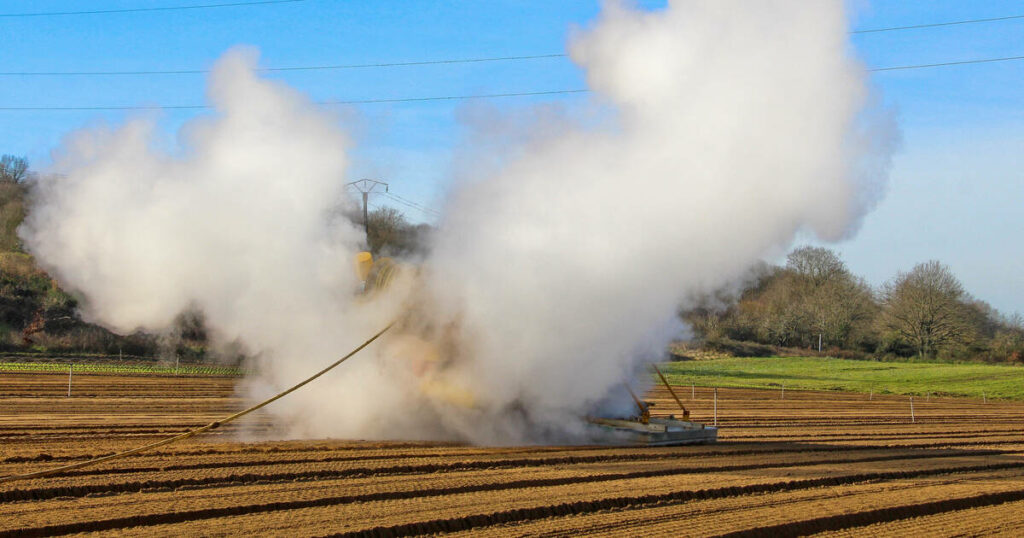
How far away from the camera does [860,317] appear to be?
84.2 m

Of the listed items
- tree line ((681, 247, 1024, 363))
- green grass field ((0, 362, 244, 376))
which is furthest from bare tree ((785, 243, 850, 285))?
green grass field ((0, 362, 244, 376))

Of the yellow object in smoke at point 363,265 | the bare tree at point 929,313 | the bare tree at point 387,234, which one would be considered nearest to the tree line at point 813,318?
the bare tree at point 929,313

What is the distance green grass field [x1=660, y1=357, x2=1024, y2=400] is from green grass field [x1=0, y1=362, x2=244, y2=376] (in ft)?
85.1

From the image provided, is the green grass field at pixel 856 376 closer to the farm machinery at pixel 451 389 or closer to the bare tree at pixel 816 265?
the bare tree at pixel 816 265

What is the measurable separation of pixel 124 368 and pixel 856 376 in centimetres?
4698

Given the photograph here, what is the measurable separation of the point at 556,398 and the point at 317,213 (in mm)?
7642

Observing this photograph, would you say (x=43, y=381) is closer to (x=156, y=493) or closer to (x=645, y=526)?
(x=156, y=493)

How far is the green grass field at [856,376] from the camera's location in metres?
54.8

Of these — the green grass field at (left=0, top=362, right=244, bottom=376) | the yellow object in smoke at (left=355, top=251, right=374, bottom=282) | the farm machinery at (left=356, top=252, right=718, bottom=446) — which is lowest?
the green grass field at (left=0, top=362, right=244, bottom=376)

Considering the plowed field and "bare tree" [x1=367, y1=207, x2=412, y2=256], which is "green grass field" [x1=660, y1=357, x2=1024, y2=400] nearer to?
"bare tree" [x1=367, y1=207, x2=412, y2=256]

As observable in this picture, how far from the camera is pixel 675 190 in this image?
56.3 feet

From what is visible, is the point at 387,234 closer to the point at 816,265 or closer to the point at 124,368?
the point at 124,368

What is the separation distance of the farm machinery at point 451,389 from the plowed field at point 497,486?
2.22 feet

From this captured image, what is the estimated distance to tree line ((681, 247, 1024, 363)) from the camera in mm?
78438
